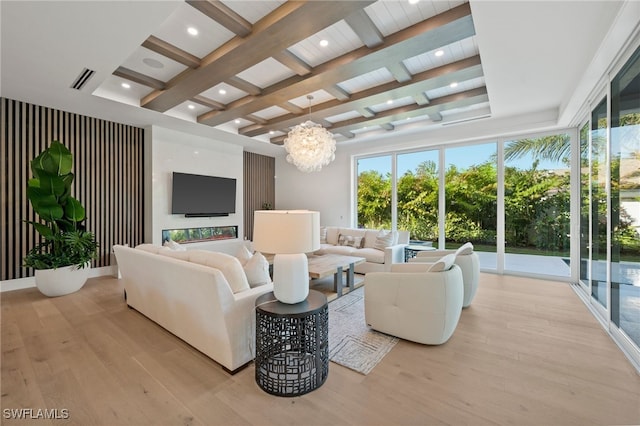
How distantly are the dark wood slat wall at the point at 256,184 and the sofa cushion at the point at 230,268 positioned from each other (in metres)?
5.55

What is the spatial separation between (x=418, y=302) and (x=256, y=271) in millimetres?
1622

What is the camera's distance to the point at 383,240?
5.84 m

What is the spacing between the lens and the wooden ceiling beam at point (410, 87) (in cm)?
349

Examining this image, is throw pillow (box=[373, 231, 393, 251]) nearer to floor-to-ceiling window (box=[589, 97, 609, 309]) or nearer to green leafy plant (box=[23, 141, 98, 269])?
floor-to-ceiling window (box=[589, 97, 609, 309])

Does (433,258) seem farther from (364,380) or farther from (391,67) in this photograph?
(391,67)

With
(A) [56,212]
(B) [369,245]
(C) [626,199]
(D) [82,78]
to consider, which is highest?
(D) [82,78]

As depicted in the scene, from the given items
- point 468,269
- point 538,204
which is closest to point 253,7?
point 468,269

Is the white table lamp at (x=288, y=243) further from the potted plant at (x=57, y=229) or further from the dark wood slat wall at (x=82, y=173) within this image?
the dark wood slat wall at (x=82, y=173)

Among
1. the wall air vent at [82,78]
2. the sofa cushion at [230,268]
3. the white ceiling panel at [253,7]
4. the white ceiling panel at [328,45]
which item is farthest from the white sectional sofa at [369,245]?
the wall air vent at [82,78]

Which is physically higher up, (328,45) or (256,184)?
(328,45)

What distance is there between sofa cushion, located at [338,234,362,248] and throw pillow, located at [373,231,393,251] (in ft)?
1.31

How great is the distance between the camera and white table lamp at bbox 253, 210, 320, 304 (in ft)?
6.71

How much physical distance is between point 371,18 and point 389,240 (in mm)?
4138

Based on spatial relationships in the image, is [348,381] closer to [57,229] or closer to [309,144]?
[309,144]
